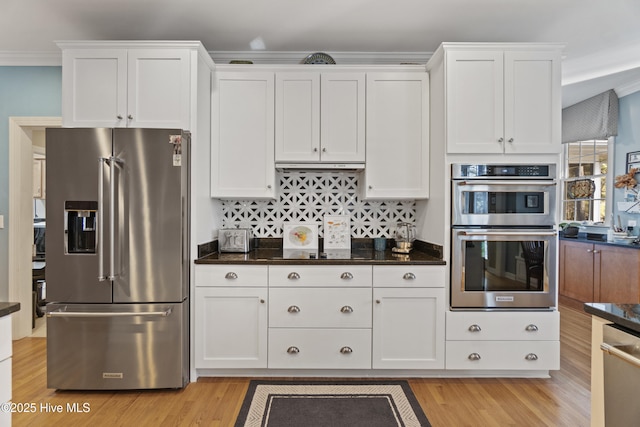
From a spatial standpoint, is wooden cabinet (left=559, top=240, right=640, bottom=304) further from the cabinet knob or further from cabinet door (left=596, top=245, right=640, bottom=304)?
the cabinet knob

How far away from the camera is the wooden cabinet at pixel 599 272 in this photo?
155 inches

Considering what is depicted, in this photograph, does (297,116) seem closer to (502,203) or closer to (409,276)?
(409,276)

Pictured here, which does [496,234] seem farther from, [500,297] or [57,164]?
[57,164]

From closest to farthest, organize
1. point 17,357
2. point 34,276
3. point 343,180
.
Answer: point 17,357 → point 343,180 → point 34,276

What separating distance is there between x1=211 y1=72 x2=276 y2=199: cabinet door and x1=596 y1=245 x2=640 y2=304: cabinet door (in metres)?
3.83

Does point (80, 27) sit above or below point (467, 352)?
above

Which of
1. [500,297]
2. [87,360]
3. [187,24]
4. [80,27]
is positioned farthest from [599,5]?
[87,360]

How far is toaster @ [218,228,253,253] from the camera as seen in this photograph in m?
3.08

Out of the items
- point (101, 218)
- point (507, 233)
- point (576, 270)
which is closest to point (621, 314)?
point (507, 233)

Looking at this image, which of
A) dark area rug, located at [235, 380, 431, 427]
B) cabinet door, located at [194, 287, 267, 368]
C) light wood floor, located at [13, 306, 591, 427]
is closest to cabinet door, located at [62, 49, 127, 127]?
cabinet door, located at [194, 287, 267, 368]

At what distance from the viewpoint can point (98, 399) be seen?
246cm

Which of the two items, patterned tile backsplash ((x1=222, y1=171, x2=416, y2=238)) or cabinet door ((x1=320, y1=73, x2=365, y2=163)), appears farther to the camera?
patterned tile backsplash ((x1=222, y1=171, x2=416, y2=238))

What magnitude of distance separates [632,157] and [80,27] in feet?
18.8

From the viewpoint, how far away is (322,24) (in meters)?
2.86
